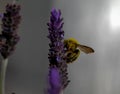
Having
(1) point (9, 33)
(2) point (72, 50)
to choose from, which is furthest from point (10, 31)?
(2) point (72, 50)

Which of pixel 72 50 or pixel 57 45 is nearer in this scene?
pixel 57 45

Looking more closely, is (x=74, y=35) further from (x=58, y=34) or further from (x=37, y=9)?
(x=58, y=34)

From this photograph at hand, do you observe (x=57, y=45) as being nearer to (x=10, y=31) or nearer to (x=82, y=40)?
(x=10, y=31)

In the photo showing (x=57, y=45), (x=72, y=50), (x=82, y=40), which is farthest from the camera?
(x=82, y=40)

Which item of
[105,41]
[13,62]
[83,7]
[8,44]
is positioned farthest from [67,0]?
[8,44]

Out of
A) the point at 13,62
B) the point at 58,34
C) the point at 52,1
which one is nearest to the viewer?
the point at 58,34

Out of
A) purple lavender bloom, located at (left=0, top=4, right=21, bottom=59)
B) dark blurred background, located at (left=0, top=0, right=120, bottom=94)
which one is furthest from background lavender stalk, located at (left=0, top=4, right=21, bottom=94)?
dark blurred background, located at (left=0, top=0, right=120, bottom=94)

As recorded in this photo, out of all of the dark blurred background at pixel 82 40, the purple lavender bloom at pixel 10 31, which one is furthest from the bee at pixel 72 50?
the dark blurred background at pixel 82 40
